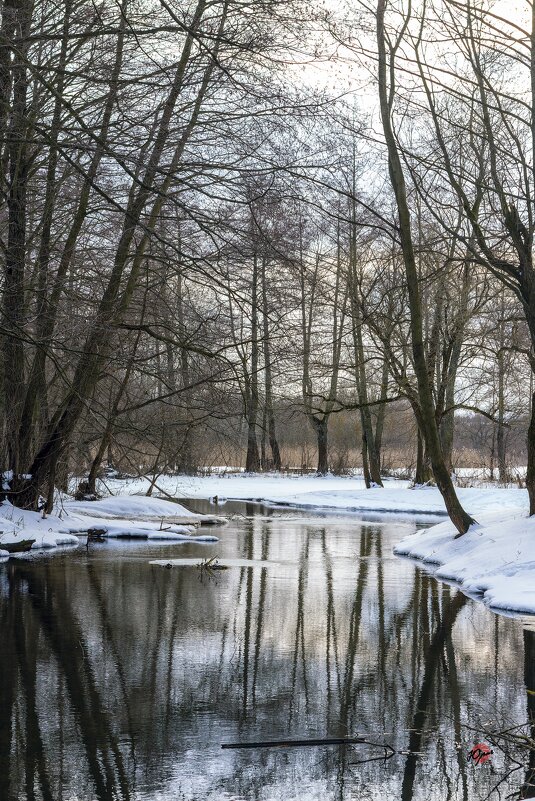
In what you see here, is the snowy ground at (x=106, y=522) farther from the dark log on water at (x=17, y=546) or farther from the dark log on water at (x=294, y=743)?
the dark log on water at (x=294, y=743)

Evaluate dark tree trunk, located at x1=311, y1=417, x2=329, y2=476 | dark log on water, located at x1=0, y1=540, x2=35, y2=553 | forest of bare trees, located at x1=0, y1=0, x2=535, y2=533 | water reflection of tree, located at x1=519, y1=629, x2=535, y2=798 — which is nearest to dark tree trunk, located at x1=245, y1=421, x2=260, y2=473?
dark tree trunk, located at x1=311, y1=417, x2=329, y2=476

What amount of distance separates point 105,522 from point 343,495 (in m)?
13.2

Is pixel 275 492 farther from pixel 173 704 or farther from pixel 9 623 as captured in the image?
pixel 173 704

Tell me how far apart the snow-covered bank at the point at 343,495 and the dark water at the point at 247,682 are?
40.0 feet

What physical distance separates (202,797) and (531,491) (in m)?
9.75

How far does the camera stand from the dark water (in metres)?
5.21

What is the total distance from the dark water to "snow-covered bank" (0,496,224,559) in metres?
2.74

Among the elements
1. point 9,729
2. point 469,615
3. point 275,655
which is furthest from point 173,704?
point 469,615

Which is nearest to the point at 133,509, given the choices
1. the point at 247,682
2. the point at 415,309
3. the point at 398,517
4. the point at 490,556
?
the point at 398,517

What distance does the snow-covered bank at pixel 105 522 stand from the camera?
1655 centimetres

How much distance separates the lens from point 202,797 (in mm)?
4828

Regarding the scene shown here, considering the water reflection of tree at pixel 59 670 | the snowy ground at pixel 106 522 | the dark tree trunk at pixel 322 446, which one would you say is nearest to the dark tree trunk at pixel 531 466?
the snowy ground at pixel 106 522

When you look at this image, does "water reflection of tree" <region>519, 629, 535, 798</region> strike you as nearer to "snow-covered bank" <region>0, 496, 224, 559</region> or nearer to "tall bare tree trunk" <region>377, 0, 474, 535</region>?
"tall bare tree trunk" <region>377, 0, 474, 535</region>

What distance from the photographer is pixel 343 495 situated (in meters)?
30.7
